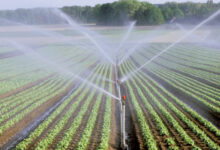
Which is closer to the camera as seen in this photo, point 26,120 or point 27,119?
point 26,120

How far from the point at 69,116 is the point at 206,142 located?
35.8ft

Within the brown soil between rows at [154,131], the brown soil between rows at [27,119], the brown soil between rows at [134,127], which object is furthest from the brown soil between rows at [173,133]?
the brown soil between rows at [27,119]

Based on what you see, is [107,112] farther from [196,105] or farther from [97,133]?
[196,105]

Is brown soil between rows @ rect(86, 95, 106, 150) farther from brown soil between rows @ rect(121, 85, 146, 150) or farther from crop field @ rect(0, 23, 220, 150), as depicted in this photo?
brown soil between rows @ rect(121, 85, 146, 150)

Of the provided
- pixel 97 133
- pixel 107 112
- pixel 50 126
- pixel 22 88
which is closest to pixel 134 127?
pixel 97 133

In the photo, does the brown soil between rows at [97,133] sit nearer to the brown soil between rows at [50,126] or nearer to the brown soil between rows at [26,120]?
the brown soil between rows at [50,126]

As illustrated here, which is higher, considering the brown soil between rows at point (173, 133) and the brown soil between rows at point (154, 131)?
the brown soil between rows at point (173, 133)

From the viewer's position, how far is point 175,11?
11138 cm

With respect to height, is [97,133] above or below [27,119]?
above

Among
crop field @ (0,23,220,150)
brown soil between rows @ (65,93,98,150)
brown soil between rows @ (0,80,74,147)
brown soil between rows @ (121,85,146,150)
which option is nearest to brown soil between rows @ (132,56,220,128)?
crop field @ (0,23,220,150)

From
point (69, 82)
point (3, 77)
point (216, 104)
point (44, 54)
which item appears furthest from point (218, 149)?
point (44, 54)

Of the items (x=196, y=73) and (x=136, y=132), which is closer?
(x=136, y=132)

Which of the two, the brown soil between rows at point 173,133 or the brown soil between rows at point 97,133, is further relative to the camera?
the brown soil between rows at point 97,133

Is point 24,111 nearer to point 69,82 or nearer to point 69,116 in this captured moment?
point 69,116
